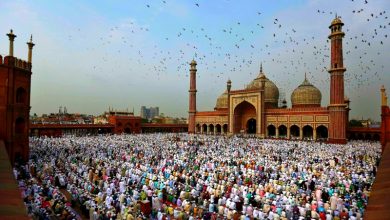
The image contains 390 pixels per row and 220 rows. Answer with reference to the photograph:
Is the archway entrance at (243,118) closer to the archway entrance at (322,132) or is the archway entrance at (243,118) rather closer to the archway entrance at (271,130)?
the archway entrance at (271,130)

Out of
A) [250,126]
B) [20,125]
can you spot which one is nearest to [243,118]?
[250,126]

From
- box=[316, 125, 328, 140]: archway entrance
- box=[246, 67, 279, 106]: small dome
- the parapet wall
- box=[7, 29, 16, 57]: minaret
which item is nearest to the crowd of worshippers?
the parapet wall

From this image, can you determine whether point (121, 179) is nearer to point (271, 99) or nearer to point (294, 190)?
point (294, 190)

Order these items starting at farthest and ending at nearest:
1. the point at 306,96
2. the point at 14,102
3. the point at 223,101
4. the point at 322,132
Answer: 1. the point at 223,101
2. the point at 306,96
3. the point at 322,132
4. the point at 14,102

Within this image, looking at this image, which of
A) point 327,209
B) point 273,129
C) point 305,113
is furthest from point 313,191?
point 273,129

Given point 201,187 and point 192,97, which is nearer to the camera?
point 201,187

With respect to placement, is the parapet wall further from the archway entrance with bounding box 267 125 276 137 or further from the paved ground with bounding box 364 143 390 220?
the archway entrance with bounding box 267 125 276 137

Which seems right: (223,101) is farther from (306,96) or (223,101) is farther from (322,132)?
(322,132)
